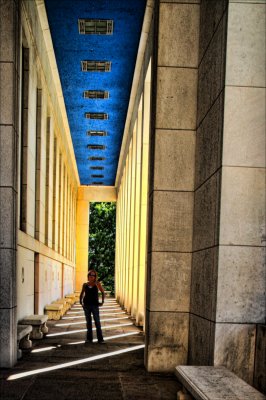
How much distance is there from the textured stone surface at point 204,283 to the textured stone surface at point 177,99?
101 inches

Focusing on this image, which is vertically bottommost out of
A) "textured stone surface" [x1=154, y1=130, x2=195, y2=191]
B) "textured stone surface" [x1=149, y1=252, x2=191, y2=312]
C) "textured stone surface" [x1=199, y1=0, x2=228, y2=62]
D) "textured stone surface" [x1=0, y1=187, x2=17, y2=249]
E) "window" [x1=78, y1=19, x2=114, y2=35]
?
"textured stone surface" [x1=149, y1=252, x2=191, y2=312]

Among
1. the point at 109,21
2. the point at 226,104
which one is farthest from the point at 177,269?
the point at 109,21

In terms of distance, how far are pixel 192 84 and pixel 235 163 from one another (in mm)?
2763

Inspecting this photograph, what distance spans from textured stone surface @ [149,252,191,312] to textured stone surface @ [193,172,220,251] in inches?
20.6

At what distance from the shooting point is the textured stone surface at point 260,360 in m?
6.68

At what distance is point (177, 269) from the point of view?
9328mm

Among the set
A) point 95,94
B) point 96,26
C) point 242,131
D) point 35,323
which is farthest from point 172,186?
point 95,94

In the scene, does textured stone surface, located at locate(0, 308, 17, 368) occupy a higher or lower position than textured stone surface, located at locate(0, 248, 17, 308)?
lower

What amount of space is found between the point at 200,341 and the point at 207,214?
2.13m

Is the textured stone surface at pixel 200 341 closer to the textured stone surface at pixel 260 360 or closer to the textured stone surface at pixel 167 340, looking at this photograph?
the textured stone surface at pixel 167 340

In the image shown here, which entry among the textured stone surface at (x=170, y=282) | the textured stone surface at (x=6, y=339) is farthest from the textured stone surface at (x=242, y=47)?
the textured stone surface at (x=6, y=339)

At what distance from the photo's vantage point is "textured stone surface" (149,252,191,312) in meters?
9.28

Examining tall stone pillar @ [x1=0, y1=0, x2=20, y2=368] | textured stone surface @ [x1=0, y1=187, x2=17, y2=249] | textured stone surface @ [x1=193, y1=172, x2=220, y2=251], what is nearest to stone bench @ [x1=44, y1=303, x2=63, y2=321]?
tall stone pillar @ [x1=0, y1=0, x2=20, y2=368]

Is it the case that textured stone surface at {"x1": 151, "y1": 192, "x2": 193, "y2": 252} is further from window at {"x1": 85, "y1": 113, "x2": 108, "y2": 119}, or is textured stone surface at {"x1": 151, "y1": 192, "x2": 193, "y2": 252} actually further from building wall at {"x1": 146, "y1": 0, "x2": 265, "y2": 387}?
window at {"x1": 85, "y1": 113, "x2": 108, "y2": 119}
